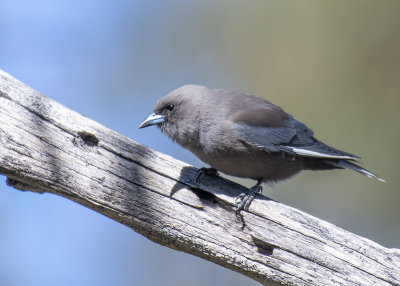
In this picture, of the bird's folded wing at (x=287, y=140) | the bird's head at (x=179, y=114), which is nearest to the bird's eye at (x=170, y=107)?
the bird's head at (x=179, y=114)

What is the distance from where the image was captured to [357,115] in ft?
25.1

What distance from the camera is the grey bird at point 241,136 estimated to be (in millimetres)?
4590

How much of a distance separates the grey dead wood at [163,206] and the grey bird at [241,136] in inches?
19.6

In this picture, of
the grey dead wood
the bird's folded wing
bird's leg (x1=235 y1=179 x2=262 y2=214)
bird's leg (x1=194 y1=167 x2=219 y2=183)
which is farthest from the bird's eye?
bird's leg (x1=235 y1=179 x2=262 y2=214)

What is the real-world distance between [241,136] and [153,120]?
92 cm

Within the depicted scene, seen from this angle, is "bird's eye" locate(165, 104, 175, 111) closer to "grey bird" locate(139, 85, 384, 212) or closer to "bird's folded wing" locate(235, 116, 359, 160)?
"grey bird" locate(139, 85, 384, 212)

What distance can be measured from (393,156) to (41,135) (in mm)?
5464

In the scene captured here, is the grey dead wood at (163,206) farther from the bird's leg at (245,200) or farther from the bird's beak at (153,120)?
the bird's beak at (153,120)

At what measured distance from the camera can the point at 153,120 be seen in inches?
196

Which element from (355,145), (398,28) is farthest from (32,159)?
(398,28)

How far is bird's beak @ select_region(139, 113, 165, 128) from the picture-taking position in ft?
16.3

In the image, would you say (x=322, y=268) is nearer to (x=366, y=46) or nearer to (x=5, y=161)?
(x=5, y=161)

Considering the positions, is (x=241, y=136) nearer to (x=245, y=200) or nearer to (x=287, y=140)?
(x=287, y=140)

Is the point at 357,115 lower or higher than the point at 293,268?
higher
